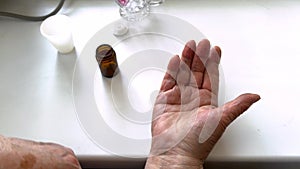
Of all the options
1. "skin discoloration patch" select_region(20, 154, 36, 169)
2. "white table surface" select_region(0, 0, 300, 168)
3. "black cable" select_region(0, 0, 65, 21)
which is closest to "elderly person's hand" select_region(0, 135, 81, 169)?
"skin discoloration patch" select_region(20, 154, 36, 169)

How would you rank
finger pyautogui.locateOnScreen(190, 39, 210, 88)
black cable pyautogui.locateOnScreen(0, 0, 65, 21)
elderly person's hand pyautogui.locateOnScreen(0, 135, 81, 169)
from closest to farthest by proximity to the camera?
elderly person's hand pyautogui.locateOnScreen(0, 135, 81, 169)
finger pyautogui.locateOnScreen(190, 39, 210, 88)
black cable pyautogui.locateOnScreen(0, 0, 65, 21)

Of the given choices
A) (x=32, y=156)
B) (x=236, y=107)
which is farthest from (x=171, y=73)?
(x=32, y=156)

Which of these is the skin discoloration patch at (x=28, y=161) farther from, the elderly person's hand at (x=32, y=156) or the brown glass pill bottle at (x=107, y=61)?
the brown glass pill bottle at (x=107, y=61)

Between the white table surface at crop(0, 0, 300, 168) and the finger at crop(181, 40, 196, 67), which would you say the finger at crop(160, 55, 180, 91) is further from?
the white table surface at crop(0, 0, 300, 168)

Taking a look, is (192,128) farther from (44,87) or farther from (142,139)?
A: (44,87)

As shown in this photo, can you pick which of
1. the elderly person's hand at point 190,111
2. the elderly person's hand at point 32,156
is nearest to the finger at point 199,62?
the elderly person's hand at point 190,111

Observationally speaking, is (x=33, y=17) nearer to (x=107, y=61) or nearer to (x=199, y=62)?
(x=107, y=61)
